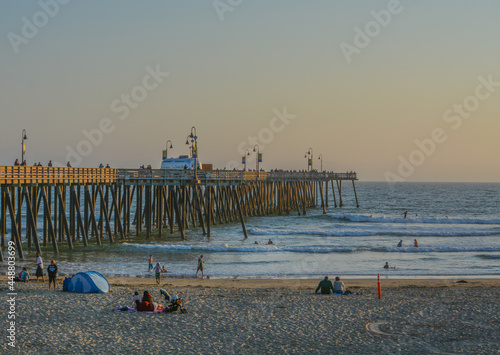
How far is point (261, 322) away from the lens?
14.8 meters

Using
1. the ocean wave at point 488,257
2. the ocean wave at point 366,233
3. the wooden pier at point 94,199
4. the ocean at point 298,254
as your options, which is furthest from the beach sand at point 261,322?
the ocean wave at point 366,233

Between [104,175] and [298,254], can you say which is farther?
[104,175]

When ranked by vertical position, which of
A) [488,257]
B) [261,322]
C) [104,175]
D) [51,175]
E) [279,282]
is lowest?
[488,257]

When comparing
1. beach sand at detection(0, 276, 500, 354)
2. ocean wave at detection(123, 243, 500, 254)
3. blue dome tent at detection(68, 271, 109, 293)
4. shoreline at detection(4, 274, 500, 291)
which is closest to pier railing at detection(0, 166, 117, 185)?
ocean wave at detection(123, 243, 500, 254)

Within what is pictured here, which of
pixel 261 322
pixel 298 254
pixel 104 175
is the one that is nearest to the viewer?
pixel 261 322

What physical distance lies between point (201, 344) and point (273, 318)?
9.81 ft

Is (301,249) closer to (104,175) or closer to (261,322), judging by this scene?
(104,175)

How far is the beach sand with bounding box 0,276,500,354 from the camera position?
12.6m

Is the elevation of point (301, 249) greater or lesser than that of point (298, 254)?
greater

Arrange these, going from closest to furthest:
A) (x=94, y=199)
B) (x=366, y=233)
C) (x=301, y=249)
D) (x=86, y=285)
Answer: (x=86, y=285) < (x=301, y=249) < (x=94, y=199) < (x=366, y=233)

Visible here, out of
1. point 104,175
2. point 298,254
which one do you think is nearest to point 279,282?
point 298,254

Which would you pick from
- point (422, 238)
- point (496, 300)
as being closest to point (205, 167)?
point (422, 238)

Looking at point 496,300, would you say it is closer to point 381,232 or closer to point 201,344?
point 201,344

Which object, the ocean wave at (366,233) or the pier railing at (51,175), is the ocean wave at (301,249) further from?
the ocean wave at (366,233)
